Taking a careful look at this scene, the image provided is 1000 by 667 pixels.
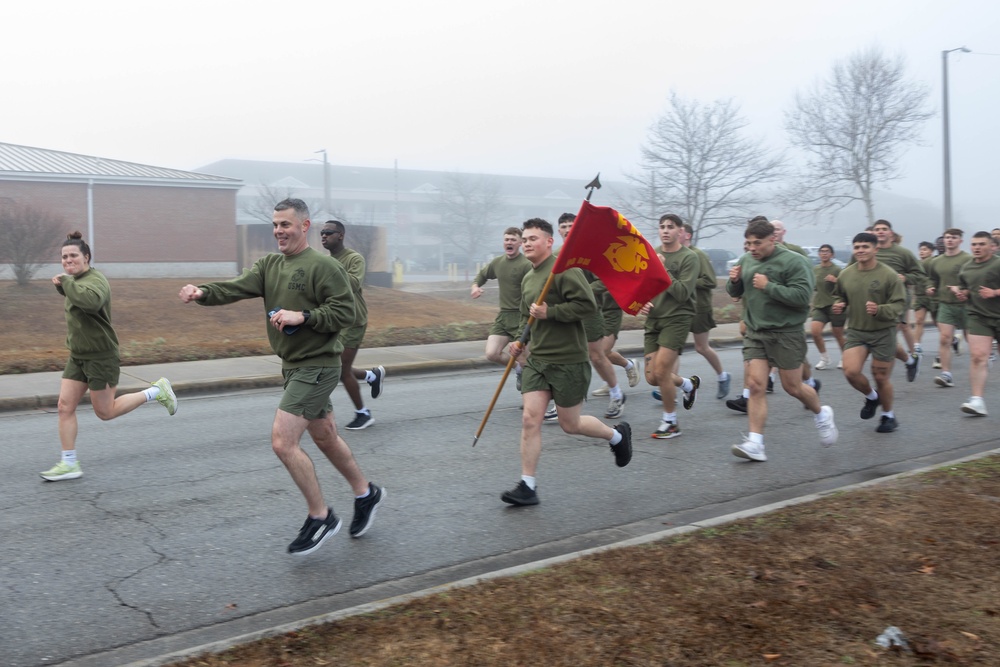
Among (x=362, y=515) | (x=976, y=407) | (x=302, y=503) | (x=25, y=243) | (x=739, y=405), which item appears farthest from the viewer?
(x=25, y=243)

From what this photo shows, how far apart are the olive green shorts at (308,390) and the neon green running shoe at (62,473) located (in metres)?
2.75

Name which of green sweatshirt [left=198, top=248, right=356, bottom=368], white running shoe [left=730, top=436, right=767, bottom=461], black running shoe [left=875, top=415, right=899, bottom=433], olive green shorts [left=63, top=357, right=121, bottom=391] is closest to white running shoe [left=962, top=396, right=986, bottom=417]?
black running shoe [left=875, top=415, right=899, bottom=433]

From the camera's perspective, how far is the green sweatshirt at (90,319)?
669cm

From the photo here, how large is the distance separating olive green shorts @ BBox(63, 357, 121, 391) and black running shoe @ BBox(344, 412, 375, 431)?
2.51 meters

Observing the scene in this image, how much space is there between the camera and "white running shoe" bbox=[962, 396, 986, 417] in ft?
31.4

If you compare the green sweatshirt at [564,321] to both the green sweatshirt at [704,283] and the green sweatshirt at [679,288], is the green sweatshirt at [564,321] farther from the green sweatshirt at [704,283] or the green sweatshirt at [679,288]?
the green sweatshirt at [704,283]

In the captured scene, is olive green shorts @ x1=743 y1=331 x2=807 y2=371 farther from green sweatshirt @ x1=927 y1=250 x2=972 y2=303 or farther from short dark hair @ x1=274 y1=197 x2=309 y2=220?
green sweatshirt @ x1=927 y1=250 x2=972 y2=303

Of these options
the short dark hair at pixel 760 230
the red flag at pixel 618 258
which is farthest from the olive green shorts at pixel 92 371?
the short dark hair at pixel 760 230

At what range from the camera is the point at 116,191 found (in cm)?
3728

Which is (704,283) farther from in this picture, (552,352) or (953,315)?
(552,352)

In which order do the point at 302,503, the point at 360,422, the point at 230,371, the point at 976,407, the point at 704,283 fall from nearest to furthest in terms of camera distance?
1. the point at 302,503
2. the point at 360,422
3. the point at 976,407
4. the point at 704,283
5. the point at 230,371

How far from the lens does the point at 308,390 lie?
199 inches

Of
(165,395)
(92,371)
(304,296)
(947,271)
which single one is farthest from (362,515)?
(947,271)

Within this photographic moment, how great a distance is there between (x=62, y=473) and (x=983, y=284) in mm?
8385
